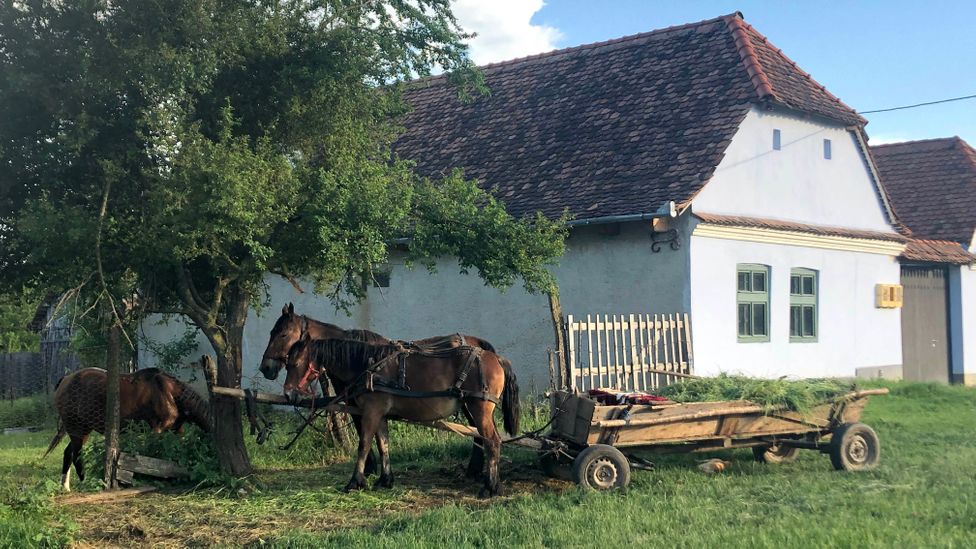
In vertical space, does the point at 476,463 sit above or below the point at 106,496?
above

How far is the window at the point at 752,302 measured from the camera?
51.4ft

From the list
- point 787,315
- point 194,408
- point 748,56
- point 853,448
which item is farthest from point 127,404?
point 748,56

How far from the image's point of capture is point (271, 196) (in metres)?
8.75

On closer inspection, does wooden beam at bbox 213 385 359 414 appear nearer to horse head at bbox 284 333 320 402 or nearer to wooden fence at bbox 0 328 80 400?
horse head at bbox 284 333 320 402

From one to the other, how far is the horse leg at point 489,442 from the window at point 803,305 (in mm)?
8868

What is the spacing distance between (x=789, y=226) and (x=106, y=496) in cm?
1154

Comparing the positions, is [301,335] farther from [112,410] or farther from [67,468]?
[67,468]

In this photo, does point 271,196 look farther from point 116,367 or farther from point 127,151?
point 116,367

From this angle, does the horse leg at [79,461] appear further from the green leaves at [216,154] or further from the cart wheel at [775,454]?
the cart wheel at [775,454]

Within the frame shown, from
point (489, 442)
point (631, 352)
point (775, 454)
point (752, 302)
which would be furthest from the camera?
point (752, 302)

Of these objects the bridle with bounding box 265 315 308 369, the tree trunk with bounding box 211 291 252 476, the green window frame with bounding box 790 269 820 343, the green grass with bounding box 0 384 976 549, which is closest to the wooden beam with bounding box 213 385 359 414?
the bridle with bounding box 265 315 308 369

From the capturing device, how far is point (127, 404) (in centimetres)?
1055

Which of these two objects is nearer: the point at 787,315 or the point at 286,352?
the point at 286,352

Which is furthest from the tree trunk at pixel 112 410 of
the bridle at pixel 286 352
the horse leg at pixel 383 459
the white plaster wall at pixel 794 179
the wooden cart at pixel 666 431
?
the white plaster wall at pixel 794 179
